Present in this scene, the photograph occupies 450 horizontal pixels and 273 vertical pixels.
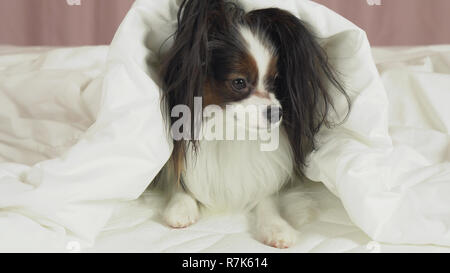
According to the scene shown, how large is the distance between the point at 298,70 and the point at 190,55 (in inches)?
12.3

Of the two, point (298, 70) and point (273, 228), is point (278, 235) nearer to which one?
point (273, 228)

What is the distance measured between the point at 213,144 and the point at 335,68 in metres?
0.42

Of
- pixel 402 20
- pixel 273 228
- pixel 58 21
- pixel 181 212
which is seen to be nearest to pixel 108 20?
pixel 58 21

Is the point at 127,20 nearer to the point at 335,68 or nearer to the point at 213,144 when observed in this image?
the point at 213,144

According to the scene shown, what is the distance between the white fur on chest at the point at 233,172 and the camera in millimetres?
1534

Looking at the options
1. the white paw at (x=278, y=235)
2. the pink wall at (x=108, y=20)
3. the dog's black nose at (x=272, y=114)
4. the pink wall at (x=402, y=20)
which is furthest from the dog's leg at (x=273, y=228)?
the pink wall at (x=402, y=20)

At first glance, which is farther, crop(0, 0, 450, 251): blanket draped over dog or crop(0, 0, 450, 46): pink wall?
crop(0, 0, 450, 46): pink wall

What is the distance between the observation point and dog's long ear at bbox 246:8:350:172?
145 cm

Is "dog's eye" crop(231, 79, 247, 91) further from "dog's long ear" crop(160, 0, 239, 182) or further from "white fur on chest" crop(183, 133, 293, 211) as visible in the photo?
"white fur on chest" crop(183, 133, 293, 211)

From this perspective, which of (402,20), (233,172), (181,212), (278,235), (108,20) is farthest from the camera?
(402,20)

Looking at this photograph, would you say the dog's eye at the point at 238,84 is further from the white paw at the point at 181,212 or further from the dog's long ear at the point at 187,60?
the white paw at the point at 181,212

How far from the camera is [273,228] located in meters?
1.34

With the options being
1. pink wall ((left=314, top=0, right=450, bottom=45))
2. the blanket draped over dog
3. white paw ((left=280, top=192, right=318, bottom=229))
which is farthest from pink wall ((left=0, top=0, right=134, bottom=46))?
white paw ((left=280, top=192, right=318, bottom=229))

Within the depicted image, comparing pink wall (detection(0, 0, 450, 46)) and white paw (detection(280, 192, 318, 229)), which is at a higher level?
pink wall (detection(0, 0, 450, 46))
